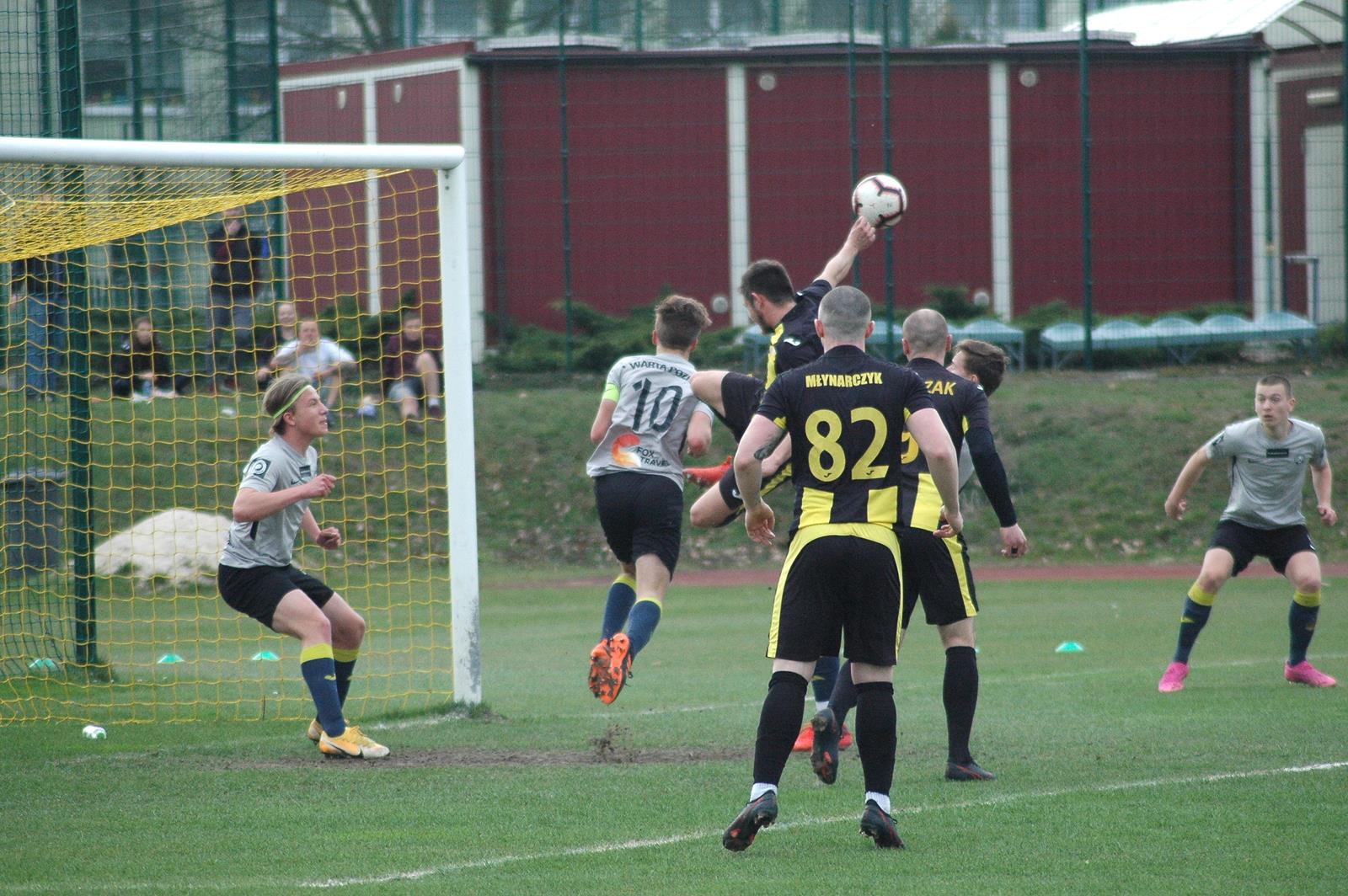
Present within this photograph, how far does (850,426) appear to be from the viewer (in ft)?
17.9

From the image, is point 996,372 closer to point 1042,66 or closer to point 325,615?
→ point 325,615

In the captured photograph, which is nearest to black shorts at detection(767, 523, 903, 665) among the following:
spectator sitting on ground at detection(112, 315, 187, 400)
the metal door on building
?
spectator sitting on ground at detection(112, 315, 187, 400)

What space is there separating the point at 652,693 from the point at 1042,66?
1504 cm

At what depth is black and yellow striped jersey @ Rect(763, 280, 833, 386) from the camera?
23.8 ft

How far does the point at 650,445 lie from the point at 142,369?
10914mm

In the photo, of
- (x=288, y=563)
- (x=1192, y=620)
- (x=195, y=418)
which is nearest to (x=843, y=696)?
(x=288, y=563)

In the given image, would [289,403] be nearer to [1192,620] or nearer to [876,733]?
[876,733]

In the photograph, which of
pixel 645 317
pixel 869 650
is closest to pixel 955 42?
pixel 645 317

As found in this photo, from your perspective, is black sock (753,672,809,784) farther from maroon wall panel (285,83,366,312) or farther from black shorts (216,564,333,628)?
maroon wall panel (285,83,366,312)

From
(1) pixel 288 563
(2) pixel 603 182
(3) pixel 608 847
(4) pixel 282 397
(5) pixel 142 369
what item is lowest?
(3) pixel 608 847

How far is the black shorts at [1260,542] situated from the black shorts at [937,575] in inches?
133

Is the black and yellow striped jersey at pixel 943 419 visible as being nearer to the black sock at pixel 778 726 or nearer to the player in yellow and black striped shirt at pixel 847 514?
the player in yellow and black striped shirt at pixel 847 514

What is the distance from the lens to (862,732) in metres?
5.54

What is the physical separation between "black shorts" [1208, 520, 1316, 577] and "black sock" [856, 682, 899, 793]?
4624mm
